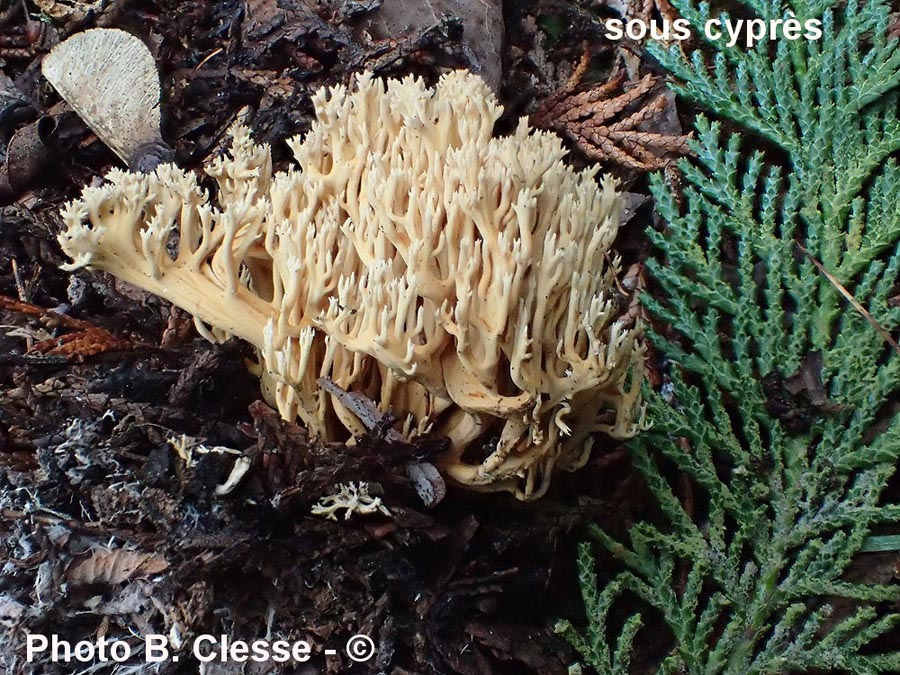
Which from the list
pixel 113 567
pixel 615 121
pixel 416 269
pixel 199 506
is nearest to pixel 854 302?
pixel 615 121

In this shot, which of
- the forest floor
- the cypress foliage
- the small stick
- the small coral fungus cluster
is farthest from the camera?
the small stick

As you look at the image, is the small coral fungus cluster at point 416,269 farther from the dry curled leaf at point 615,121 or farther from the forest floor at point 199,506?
the dry curled leaf at point 615,121

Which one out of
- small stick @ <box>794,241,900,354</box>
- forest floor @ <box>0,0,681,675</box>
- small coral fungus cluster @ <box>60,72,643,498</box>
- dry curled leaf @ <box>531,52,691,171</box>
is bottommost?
forest floor @ <box>0,0,681,675</box>

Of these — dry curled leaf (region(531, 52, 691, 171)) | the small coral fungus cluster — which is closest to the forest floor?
the small coral fungus cluster

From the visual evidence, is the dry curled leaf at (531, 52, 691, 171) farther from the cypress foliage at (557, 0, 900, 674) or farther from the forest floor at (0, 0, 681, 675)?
A: the forest floor at (0, 0, 681, 675)

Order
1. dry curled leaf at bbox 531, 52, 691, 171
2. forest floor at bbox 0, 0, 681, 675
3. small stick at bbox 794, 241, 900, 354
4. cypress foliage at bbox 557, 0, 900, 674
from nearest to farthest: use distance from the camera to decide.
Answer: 1. forest floor at bbox 0, 0, 681, 675
2. cypress foliage at bbox 557, 0, 900, 674
3. small stick at bbox 794, 241, 900, 354
4. dry curled leaf at bbox 531, 52, 691, 171

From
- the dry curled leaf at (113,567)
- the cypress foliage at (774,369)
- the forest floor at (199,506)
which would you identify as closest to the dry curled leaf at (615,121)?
the cypress foliage at (774,369)
